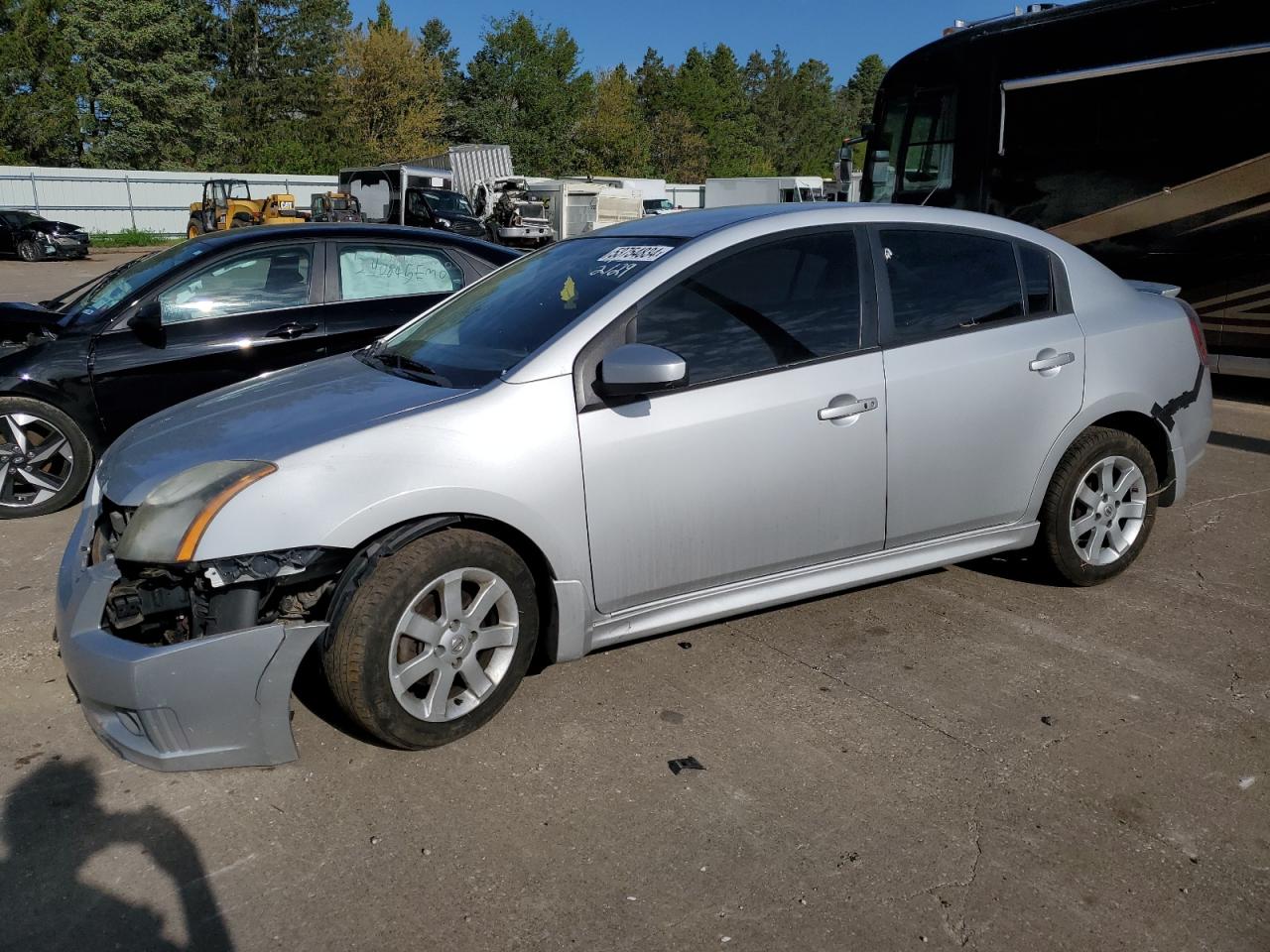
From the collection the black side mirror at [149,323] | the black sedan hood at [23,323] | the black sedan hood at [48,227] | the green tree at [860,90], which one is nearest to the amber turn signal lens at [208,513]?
the black side mirror at [149,323]

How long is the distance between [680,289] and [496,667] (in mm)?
1437

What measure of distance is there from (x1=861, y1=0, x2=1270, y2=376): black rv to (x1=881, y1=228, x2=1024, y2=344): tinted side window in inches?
205

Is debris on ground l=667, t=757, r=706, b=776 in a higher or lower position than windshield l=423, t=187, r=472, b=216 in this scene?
lower

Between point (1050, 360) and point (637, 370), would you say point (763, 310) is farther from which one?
point (1050, 360)

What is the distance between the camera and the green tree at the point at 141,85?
1873 inches

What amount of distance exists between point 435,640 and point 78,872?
1104mm

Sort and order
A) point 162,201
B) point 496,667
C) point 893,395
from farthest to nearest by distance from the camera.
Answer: point 162,201, point 893,395, point 496,667

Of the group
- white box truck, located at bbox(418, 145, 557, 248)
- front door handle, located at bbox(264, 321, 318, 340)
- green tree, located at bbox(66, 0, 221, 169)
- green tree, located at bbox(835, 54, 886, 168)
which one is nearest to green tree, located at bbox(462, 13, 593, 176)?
green tree, located at bbox(66, 0, 221, 169)

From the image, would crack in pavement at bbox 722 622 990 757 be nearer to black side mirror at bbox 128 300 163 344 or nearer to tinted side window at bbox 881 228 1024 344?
tinted side window at bbox 881 228 1024 344

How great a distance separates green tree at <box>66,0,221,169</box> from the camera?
4756cm

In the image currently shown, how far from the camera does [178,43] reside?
5003cm

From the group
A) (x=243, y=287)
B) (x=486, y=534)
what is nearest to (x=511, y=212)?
(x=243, y=287)

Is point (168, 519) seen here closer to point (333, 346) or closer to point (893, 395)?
point (893, 395)

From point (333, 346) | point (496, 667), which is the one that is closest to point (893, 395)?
point (496, 667)
